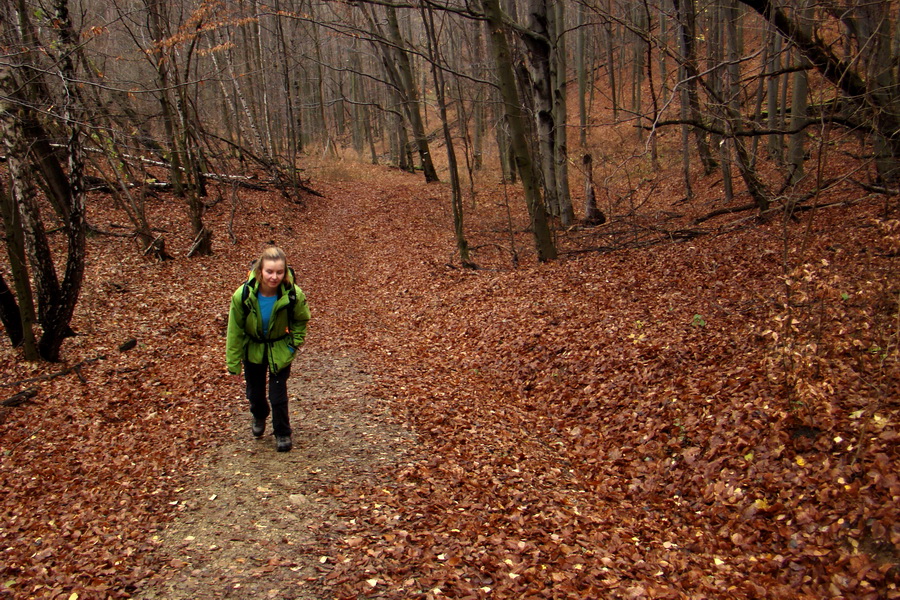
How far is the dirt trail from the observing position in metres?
3.70

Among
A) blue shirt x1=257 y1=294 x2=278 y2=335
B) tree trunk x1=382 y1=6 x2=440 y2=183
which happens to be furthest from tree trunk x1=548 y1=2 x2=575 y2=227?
blue shirt x1=257 y1=294 x2=278 y2=335

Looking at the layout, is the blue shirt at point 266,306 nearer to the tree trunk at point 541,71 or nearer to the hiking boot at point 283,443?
the hiking boot at point 283,443

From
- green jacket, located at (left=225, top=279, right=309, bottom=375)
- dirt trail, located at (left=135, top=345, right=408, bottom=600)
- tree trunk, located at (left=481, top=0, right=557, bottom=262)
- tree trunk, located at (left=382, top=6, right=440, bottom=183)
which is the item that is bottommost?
A: dirt trail, located at (left=135, top=345, right=408, bottom=600)

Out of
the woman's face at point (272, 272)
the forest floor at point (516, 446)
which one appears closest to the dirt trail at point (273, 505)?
the forest floor at point (516, 446)

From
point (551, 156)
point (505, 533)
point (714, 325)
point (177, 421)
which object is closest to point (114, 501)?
point (177, 421)

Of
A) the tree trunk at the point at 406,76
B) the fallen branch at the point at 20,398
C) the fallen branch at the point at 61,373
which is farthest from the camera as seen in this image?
the tree trunk at the point at 406,76

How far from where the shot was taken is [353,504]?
4.61 metres

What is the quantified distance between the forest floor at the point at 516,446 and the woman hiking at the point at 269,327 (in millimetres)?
762

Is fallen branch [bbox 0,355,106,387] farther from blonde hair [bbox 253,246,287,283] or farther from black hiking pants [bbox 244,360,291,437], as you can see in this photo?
blonde hair [bbox 253,246,287,283]

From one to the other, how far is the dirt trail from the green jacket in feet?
3.32

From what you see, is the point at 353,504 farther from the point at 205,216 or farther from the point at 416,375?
the point at 205,216

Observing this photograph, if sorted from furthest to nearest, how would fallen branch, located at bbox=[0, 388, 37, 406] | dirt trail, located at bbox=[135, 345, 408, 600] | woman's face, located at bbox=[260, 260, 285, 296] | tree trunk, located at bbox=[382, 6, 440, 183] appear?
tree trunk, located at bbox=[382, 6, 440, 183], fallen branch, located at bbox=[0, 388, 37, 406], woman's face, located at bbox=[260, 260, 285, 296], dirt trail, located at bbox=[135, 345, 408, 600]

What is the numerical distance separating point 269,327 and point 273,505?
1.58 meters

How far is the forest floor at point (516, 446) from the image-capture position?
12.4 feet
